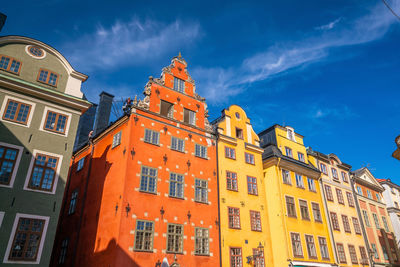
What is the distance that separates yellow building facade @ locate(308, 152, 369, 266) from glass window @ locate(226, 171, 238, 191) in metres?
13.5

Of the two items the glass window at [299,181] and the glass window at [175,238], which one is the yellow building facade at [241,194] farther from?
the glass window at [299,181]

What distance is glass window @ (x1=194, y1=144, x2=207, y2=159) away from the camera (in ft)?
85.0

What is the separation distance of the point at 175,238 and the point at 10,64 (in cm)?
1587

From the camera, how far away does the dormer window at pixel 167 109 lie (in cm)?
2550

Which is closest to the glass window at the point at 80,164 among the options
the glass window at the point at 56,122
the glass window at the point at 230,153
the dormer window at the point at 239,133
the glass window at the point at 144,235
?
the glass window at the point at 56,122

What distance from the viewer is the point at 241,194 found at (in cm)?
2748

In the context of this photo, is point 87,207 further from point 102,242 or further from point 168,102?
point 168,102

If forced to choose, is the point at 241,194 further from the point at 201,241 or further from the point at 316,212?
the point at 316,212

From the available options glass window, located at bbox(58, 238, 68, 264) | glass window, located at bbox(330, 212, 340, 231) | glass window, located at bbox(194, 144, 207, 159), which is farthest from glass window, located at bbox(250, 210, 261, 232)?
glass window, located at bbox(58, 238, 68, 264)

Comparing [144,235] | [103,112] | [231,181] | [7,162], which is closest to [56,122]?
[7,162]

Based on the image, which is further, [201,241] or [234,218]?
[234,218]

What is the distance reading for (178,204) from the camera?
22.5m

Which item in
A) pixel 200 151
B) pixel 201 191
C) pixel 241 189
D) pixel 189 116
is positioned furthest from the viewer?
pixel 241 189

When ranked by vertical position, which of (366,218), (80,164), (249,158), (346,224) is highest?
(249,158)
